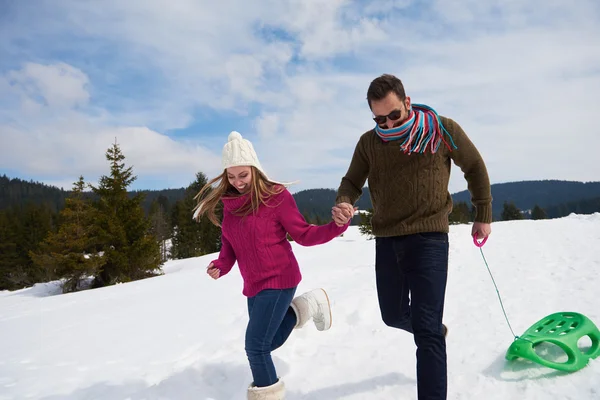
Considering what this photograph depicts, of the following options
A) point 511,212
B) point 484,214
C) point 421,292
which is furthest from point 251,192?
point 511,212

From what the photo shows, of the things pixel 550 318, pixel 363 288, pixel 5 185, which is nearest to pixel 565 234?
pixel 363 288

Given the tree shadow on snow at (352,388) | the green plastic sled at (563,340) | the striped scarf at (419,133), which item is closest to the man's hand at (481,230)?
the striped scarf at (419,133)

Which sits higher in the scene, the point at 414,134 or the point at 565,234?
the point at 414,134

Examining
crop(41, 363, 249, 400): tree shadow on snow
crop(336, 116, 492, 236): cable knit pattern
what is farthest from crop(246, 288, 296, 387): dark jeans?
crop(336, 116, 492, 236): cable knit pattern

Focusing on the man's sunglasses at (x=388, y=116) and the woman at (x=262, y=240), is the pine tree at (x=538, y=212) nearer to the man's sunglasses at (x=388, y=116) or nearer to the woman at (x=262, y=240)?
the man's sunglasses at (x=388, y=116)

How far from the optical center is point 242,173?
2986mm

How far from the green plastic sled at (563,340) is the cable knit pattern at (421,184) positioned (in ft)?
3.70

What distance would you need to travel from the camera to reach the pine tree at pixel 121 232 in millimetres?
22297

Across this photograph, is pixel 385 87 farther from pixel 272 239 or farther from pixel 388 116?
pixel 272 239

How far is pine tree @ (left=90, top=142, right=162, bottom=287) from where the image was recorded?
22.3 m

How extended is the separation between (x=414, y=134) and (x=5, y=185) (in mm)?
183105

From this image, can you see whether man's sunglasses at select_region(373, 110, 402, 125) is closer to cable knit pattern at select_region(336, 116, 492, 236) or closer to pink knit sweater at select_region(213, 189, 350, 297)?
cable knit pattern at select_region(336, 116, 492, 236)

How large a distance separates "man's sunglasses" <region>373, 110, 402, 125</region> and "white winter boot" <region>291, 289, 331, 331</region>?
1.57m

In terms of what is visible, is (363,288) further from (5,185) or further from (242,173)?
(5,185)
